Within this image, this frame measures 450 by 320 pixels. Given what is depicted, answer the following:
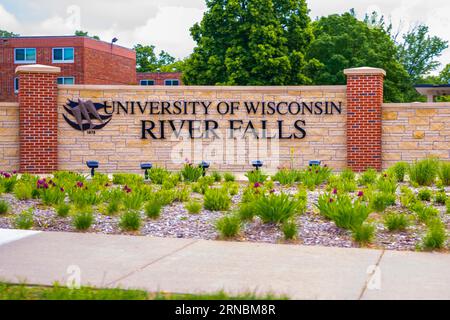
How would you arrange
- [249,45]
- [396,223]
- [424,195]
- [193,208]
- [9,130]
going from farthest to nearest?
1. [249,45]
2. [9,130]
3. [424,195]
4. [193,208]
5. [396,223]

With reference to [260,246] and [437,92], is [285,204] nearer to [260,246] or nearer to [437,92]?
[260,246]

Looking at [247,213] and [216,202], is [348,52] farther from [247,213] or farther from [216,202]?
[247,213]

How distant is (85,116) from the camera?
19.5m

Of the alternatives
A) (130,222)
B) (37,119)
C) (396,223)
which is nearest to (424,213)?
(396,223)

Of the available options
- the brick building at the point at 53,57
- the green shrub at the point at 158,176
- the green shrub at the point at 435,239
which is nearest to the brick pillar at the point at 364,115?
the green shrub at the point at 158,176

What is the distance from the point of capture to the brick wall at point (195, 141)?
64.0 ft

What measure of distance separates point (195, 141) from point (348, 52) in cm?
3113

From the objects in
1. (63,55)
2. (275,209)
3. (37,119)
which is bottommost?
(275,209)

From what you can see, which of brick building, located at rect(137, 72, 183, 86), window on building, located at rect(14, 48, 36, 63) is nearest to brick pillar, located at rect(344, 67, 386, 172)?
window on building, located at rect(14, 48, 36, 63)

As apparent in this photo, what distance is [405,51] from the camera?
78812 mm

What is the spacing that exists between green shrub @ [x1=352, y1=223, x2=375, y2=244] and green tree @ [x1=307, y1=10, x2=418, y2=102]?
37.6 m

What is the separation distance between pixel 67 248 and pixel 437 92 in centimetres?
3040
